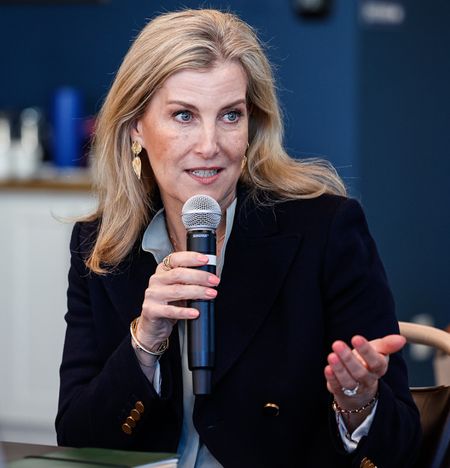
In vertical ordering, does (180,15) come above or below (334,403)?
above

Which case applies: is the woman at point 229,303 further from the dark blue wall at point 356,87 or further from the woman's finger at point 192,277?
the dark blue wall at point 356,87

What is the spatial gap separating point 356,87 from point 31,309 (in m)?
1.55

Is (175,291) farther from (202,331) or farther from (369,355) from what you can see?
(369,355)

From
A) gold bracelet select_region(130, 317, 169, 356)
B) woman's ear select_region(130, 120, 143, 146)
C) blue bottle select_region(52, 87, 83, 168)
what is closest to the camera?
gold bracelet select_region(130, 317, 169, 356)

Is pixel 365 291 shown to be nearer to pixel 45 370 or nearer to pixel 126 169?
pixel 126 169

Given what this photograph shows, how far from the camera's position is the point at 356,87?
4.79 meters

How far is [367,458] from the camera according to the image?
1906 mm

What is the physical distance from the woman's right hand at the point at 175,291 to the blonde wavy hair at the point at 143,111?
1.10 feet

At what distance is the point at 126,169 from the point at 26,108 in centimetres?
321

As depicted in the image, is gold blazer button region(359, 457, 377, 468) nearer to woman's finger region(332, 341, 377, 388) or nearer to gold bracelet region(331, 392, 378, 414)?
gold bracelet region(331, 392, 378, 414)

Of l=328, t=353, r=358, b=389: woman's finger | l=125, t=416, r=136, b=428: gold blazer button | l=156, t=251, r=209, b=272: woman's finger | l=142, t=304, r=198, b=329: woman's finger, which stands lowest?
l=125, t=416, r=136, b=428: gold blazer button

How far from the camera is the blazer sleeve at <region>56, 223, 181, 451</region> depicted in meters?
2.05

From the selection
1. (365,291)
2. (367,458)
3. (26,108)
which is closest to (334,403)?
(367,458)

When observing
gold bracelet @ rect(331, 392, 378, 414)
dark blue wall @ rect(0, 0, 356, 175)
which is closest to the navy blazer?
gold bracelet @ rect(331, 392, 378, 414)
